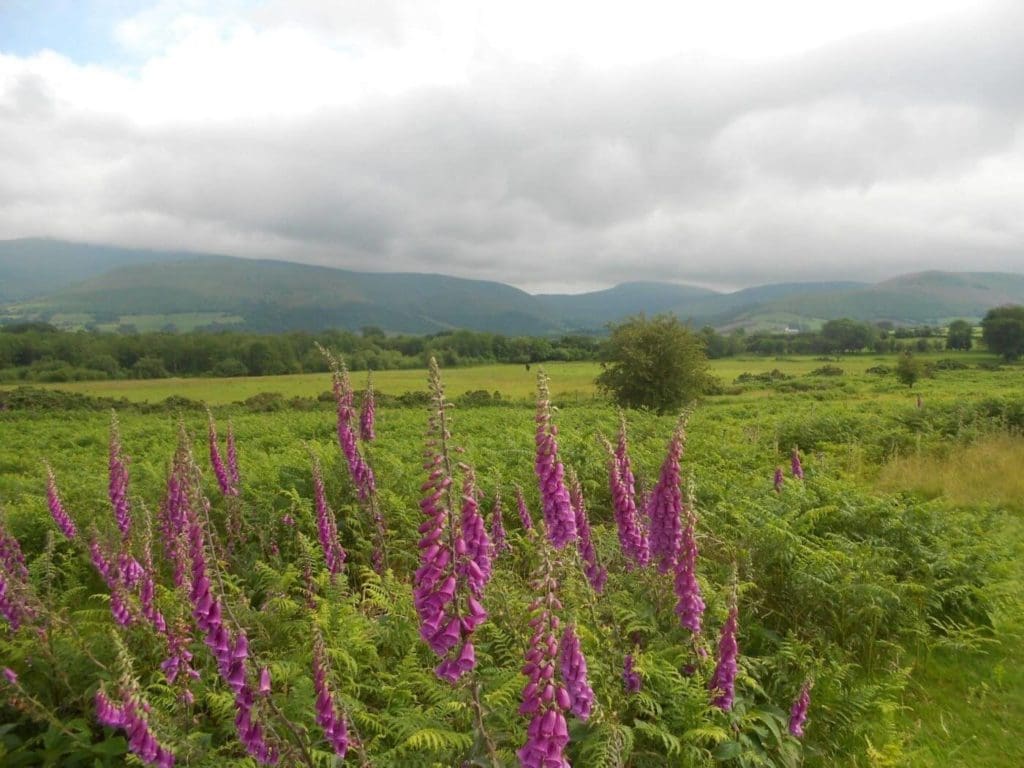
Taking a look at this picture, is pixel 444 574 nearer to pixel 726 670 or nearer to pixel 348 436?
pixel 726 670

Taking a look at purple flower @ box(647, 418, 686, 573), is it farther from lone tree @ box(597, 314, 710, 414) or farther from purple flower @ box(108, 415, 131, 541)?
lone tree @ box(597, 314, 710, 414)

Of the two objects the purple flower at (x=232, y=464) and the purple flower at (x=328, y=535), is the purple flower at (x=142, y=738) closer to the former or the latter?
the purple flower at (x=328, y=535)

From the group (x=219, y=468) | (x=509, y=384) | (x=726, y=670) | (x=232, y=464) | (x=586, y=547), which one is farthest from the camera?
(x=509, y=384)

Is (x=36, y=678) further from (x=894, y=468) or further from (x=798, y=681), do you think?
(x=894, y=468)

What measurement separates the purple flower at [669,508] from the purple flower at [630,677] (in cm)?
84

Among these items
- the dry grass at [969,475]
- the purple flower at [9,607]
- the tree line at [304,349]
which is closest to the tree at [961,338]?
the tree line at [304,349]

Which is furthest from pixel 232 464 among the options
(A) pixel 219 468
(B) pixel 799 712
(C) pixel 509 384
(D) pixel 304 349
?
(D) pixel 304 349

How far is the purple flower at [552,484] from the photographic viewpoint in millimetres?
3547

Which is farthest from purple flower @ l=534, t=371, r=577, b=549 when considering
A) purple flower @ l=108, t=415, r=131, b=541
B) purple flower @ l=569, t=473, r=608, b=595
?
purple flower @ l=108, t=415, r=131, b=541

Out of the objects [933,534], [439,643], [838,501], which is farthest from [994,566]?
[439,643]

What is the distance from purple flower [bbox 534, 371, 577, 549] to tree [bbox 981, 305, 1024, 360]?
10094 cm

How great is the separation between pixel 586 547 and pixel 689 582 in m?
1.12

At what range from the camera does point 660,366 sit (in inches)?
1293

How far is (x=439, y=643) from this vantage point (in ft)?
9.11
